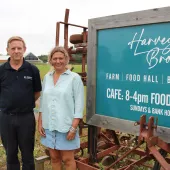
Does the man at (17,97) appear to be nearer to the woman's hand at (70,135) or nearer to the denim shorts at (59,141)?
the denim shorts at (59,141)

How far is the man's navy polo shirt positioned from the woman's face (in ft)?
1.50

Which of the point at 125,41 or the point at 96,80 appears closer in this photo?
the point at 125,41

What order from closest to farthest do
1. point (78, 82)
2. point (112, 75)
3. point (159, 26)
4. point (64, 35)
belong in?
point (159, 26) < point (78, 82) < point (112, 75) < point (64, 35)

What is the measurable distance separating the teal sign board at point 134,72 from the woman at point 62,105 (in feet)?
1.46

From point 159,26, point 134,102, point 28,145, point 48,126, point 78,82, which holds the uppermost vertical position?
point 159,26

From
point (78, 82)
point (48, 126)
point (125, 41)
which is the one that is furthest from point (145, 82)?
point (48, 126)

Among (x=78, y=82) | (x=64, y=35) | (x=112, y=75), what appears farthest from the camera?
(x=64, y=35)

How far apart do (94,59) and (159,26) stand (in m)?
0.97

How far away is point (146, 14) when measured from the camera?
311cm

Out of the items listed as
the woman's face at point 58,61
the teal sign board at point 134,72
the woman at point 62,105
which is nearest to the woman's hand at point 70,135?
the woman at point 62,105

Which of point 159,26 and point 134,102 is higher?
point 159,26

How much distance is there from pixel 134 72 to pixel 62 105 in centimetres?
89

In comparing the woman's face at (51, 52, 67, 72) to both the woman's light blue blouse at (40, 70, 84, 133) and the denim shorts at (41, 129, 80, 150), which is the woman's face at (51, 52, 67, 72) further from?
the denim shorts at (41, 129, 80, 150)

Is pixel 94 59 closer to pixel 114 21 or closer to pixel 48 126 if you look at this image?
pixel 114 21
